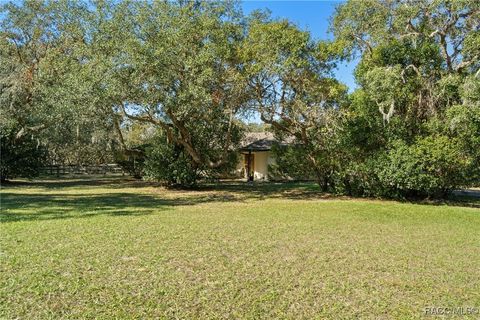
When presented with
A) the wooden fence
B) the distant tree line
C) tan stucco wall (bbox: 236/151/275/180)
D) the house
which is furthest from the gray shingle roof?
the wooden fence

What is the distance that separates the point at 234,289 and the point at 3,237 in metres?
4.95

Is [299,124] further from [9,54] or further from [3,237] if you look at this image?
[9,54]

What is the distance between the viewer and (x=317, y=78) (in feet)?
45.4

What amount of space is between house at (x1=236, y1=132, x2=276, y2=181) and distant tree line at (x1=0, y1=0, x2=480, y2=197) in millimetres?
9816

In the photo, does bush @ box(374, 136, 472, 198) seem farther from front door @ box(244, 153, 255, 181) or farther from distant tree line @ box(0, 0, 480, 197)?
front door @ box(244, 153, 255, 181)

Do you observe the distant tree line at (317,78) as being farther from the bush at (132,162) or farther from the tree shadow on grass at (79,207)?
the bush at (132,162)

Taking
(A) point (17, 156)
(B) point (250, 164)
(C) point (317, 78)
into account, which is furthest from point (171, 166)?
(B) point (250, 164)

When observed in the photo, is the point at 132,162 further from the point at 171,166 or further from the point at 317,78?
the point at 317,78

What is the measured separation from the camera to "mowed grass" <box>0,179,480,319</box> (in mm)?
4008

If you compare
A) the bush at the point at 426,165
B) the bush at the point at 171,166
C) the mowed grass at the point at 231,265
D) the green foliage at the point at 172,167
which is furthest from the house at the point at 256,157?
the mowed grass at the point at 231,265

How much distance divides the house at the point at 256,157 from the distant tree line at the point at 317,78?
9816mm

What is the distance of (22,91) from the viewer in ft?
63.1

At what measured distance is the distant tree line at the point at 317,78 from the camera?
12.4 meters

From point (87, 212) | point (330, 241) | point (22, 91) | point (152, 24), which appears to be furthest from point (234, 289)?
point (22, 91)
